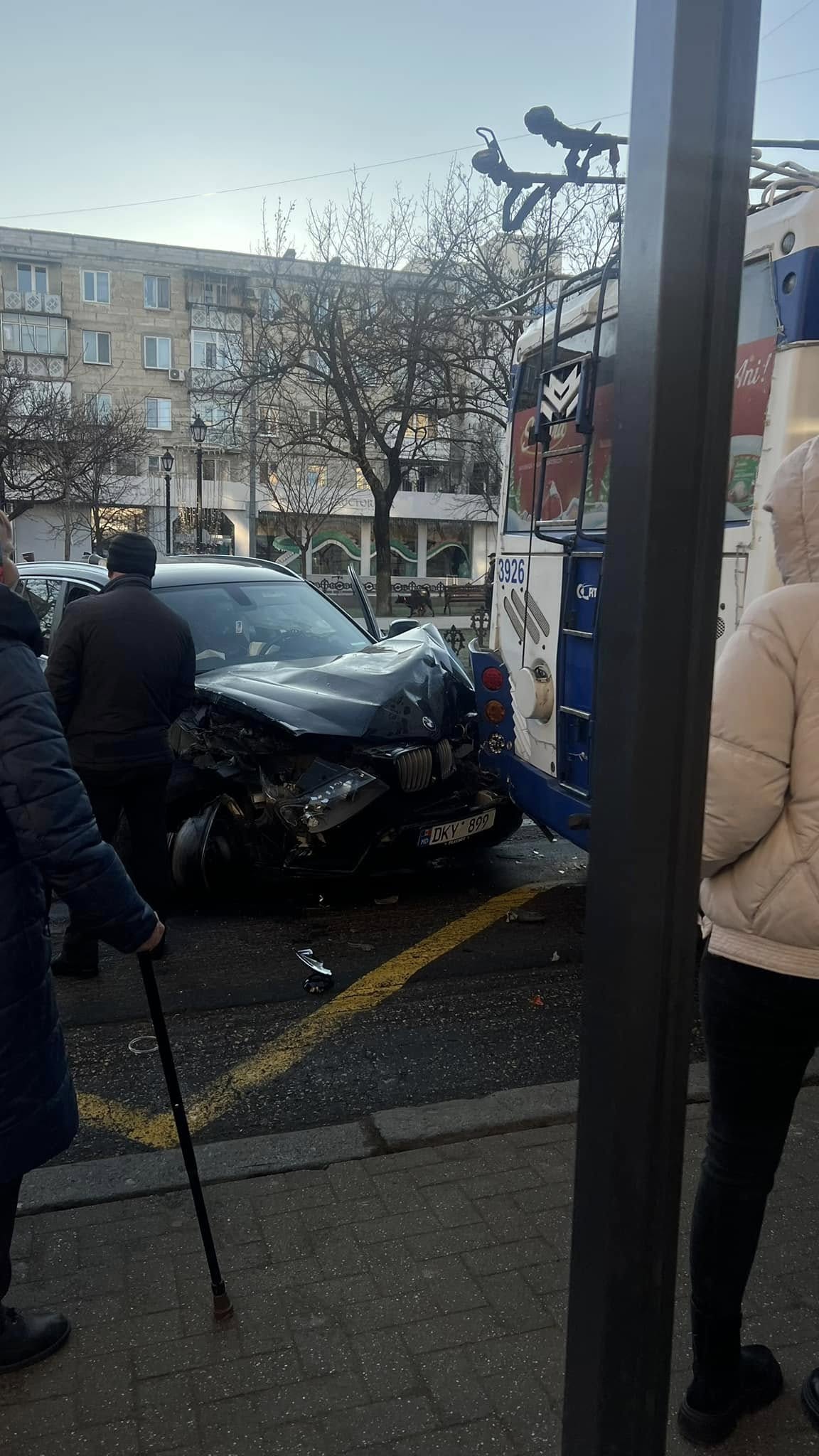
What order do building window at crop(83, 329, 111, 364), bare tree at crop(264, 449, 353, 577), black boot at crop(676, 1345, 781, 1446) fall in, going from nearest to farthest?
black boot at crop(676, 1345, 781, 1446)
bare tree at crop(264, 449, 353, 577)
building window at crop(83, 329, 111, 364)

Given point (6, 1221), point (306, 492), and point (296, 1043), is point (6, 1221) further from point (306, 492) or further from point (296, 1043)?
point (306, 492)

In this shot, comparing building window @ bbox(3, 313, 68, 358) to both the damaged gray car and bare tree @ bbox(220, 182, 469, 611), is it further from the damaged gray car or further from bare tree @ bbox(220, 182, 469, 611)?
the damaged gray car

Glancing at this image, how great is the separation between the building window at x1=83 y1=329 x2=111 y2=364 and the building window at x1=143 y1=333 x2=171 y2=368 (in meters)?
1.67

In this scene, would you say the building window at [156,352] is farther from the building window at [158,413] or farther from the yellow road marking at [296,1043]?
the yellow road marking at [296,1043]

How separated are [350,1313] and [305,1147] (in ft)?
2.49

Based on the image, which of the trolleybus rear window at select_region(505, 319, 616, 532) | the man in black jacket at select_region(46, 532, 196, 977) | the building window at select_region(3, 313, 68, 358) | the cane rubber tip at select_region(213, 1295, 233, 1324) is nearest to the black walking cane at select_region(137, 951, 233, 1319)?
the cane rubber tip at select_region(213, 1295, 233, 1324)

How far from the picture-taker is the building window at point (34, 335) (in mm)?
47219

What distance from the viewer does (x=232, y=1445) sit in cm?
221

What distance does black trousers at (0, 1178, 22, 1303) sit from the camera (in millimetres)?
2359

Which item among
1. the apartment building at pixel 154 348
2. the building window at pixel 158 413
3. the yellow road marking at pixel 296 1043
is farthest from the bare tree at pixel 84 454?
the yellow road marking at pixel 296 1043

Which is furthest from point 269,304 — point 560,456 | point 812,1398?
point 812,1398

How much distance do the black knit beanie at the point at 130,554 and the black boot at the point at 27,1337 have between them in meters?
3.39

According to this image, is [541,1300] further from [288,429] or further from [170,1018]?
[288,429]

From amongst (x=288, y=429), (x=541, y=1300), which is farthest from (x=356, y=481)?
(x=541, y=1300)
